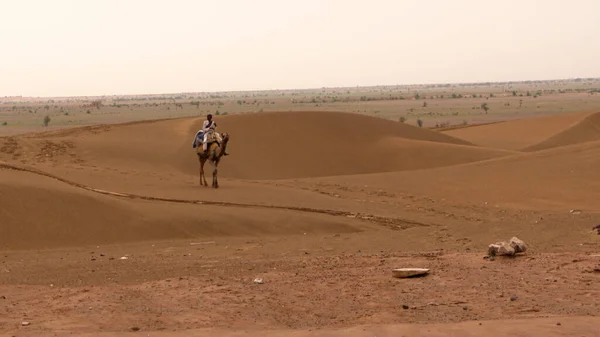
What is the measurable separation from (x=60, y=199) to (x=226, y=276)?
5961mm

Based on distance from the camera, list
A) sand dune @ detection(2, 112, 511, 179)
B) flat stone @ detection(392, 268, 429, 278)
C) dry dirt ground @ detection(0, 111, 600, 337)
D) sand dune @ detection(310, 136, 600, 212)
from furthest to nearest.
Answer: sand dune @ detection(2, 112, 511, 179) → sand dune @ detection(310, 136, 600, 212) → flat stone @ detection(392, 268, 429, 278) → dry dirt ground @ detection(0, 111, 600, 337)

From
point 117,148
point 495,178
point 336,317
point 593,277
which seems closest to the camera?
point 336,317

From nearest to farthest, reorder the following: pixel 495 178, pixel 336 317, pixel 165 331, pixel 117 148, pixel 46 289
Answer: pixel 165 331, pixel 336 317, pixel 46 289, pixel 495 178, pixel 117 148

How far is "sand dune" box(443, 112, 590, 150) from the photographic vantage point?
44438mm

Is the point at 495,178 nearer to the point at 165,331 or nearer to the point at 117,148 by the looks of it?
the point at 117,148

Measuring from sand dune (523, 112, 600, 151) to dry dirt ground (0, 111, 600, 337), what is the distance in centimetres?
1573

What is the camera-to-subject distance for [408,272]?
938 centimetres

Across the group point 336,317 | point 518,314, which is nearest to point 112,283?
point 336,317

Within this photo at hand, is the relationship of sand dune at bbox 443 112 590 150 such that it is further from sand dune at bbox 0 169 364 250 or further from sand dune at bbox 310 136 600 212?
sand dune at bbox 0 169 364 250

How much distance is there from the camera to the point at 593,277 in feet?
29.3

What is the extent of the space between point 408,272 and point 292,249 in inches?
144

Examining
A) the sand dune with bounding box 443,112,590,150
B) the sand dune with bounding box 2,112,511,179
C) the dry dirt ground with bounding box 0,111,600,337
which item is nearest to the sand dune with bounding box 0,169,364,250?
the dry dirt ground with bounding box 0,111,600,337

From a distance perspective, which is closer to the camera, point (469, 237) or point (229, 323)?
point (229, 323)

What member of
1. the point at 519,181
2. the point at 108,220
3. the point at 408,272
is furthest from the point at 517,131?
the point at 408,272
